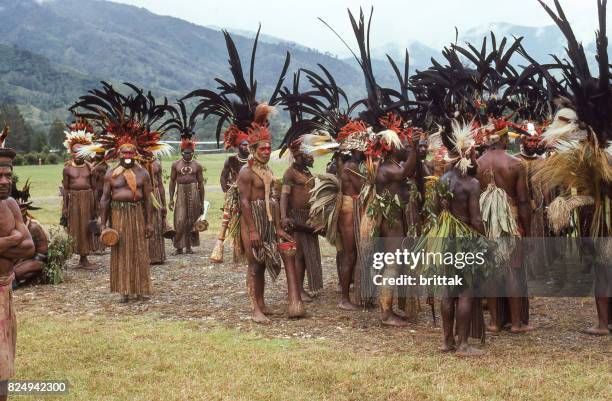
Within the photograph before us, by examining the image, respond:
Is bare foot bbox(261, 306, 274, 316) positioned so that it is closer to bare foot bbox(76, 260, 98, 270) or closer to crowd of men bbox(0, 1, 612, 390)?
crowd of men bbox(0, 1, 612, 390)

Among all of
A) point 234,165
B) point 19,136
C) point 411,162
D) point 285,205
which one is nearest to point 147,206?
point 285,205

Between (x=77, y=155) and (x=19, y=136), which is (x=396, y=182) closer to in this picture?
(x=77, y=155)

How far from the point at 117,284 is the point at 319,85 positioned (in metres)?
3.18

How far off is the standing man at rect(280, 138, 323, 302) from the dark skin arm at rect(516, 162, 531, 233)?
213 cm

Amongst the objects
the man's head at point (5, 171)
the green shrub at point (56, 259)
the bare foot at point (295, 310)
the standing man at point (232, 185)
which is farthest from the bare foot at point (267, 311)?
the man's head at point (5, 171)

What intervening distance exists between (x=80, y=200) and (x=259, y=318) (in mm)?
4555

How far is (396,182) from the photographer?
657cm

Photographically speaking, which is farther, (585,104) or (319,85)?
(319,85)

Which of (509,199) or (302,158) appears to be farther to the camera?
(302,158)

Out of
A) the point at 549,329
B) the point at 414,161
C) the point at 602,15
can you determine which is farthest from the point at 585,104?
the point at 549,329

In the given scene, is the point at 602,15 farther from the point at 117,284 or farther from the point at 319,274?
the point at 117,284

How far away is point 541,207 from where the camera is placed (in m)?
7.90

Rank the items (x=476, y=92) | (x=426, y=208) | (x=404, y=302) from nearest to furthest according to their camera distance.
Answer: (x=426, y=208)
(x=404, y=302)
(x=476, y=92)

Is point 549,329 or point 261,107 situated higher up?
point 261,107
